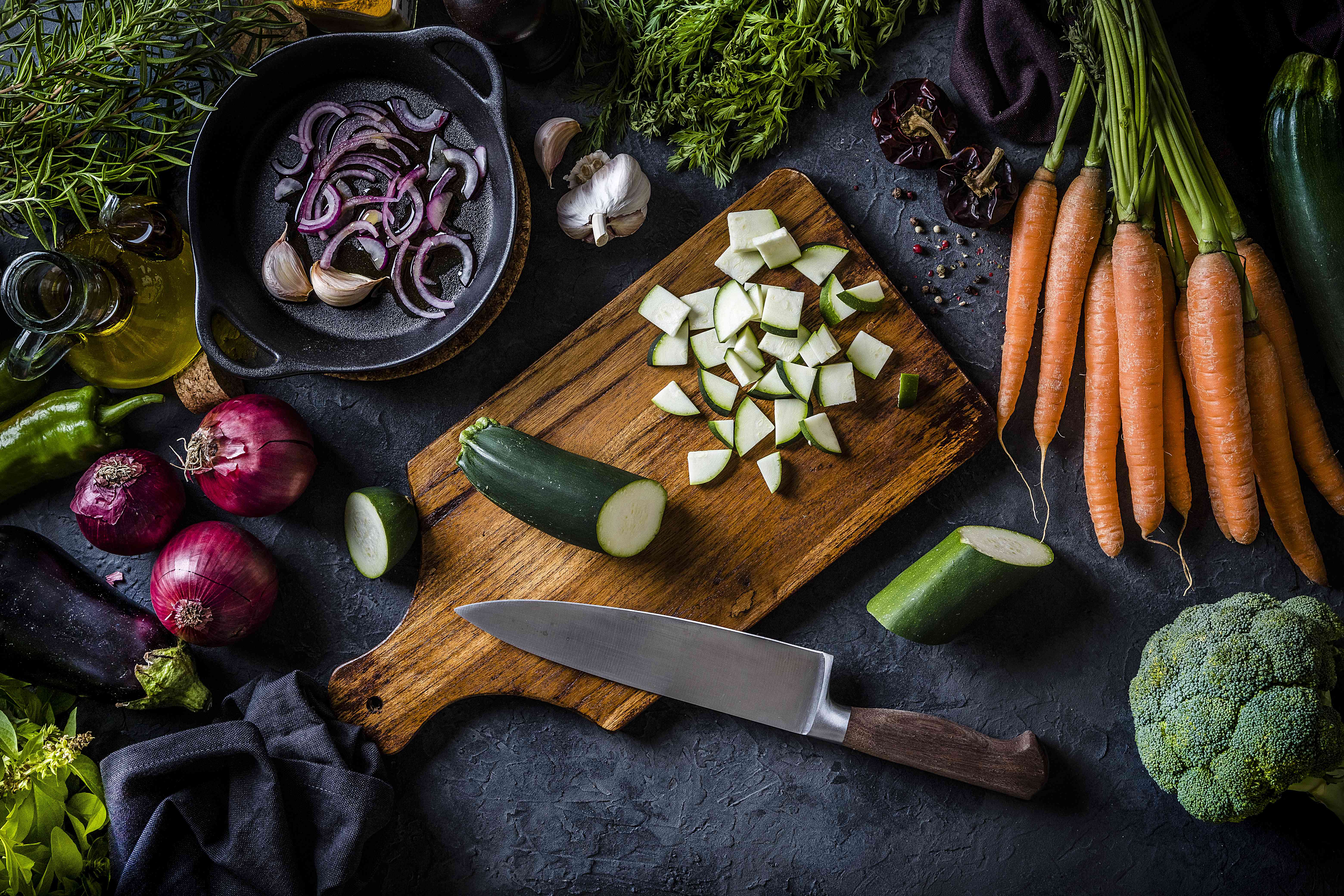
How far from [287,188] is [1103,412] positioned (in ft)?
7.95

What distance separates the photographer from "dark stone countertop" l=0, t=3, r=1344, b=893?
2.25 m

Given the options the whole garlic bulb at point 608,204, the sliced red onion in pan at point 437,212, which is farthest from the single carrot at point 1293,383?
the sliced red onion in pan at point 437,212

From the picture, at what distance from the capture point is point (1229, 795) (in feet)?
6.56

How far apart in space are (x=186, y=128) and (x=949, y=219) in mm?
2192

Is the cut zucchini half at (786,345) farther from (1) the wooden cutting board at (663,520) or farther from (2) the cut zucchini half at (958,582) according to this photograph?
(2) the cut zucchini half at (958,582)

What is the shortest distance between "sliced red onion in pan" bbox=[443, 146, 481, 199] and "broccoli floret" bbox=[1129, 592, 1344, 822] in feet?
7.47

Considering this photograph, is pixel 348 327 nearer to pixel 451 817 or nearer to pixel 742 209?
pixel 742 209

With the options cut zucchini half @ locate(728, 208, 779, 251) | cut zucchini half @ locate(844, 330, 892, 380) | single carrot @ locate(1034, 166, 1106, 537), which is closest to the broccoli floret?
single carrot @ locate(1034, 166, 1106, 537)

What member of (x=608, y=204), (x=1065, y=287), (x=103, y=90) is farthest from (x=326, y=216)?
(x=1065, y=287)

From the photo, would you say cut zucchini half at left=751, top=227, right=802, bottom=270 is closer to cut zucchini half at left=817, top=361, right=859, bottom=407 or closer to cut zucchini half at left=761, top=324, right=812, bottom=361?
cut zucchini half at left=761, top=324, right=812, bottom=361

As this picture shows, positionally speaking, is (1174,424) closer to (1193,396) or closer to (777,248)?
(1193,396)

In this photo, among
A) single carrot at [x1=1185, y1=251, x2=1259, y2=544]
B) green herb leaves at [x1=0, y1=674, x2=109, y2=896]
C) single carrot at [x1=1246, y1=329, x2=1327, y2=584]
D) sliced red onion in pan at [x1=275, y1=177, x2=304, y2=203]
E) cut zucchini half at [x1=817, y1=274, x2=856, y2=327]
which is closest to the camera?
green herb leaves at [x1=0, y1=674, x2=109, y2=896]

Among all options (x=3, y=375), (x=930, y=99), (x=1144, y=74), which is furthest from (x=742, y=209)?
(x=3, y=375)

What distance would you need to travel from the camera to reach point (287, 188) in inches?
91.4
